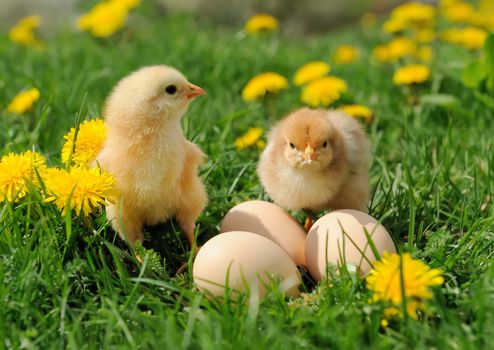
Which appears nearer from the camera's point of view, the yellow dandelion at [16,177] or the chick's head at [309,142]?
the yellow dandelion at [16,177]

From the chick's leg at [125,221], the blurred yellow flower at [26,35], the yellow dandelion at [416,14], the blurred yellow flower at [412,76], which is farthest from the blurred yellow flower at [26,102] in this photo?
the yellow dandelion at [416,14]

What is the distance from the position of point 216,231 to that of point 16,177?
771 millimetres

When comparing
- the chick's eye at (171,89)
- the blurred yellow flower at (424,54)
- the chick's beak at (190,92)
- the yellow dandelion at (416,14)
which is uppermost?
the chick's eye at (171,89)

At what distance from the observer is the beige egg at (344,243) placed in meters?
2.06

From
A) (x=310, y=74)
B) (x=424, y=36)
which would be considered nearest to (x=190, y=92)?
(x=310, y=74)

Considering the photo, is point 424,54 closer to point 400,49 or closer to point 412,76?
point 400,49

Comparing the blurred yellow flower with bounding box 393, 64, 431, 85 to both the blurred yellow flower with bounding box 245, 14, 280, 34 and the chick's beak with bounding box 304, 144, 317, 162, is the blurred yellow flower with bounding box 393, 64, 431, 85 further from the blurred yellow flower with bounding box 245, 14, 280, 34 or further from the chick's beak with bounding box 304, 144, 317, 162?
the chick's beak with bounding box 304, 144, 317, 162

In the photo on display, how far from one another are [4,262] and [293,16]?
647 cm

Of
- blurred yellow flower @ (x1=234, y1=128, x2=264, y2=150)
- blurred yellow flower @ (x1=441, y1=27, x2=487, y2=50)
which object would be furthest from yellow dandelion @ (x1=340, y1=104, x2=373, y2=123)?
blurred yellow flower @ (x1=441, y1=27, x2=487, y2=50)

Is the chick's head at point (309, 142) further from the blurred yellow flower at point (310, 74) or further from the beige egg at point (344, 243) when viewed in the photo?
the blurred yellow flower at point (310, 74)

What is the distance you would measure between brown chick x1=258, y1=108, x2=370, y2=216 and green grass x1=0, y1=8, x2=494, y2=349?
0.17 m

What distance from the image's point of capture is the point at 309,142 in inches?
92.0

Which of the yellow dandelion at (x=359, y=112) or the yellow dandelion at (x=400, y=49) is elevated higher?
the yellow dandelion at (x=400, y=49)

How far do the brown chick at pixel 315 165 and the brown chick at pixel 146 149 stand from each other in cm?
40
